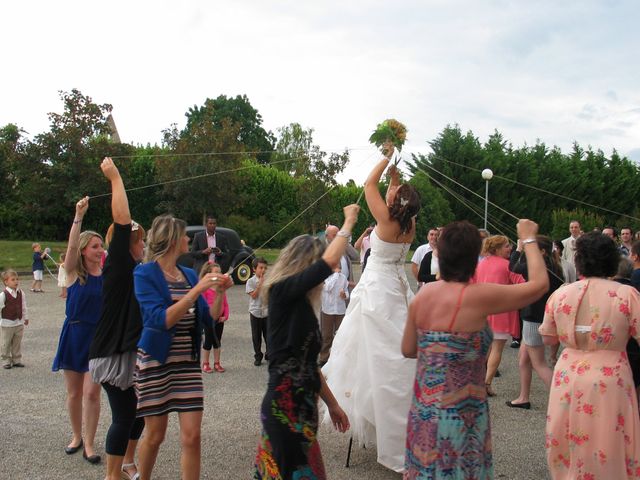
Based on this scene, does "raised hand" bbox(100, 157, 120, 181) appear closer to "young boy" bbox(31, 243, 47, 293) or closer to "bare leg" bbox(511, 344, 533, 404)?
"bare leg" bbox(511, 344, 533, 404)

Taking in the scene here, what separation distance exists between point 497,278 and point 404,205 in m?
2.97

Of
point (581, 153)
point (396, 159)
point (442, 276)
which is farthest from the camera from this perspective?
point (581, 153)

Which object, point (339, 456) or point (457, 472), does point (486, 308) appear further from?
point (339, 456)

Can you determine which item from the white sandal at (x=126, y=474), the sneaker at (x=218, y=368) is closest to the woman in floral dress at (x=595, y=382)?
the white sandal at (x=126, y=474)

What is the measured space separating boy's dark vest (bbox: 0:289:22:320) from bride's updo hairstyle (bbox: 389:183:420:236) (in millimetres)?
6311

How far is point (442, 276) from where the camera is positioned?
3.03m

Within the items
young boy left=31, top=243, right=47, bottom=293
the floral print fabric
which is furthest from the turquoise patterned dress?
young boy left=31, top=243, right=47, bottom=293

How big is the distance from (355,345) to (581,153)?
3953 centimetres

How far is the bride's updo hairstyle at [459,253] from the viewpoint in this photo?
2967 millimetres

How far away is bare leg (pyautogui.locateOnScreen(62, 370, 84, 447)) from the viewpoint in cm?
492

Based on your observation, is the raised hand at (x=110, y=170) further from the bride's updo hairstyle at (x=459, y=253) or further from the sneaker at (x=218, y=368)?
the sneaker at (x=218, y=368)

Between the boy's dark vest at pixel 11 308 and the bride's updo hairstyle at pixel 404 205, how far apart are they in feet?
20.7

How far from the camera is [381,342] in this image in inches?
179

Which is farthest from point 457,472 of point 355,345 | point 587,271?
point 355,345
